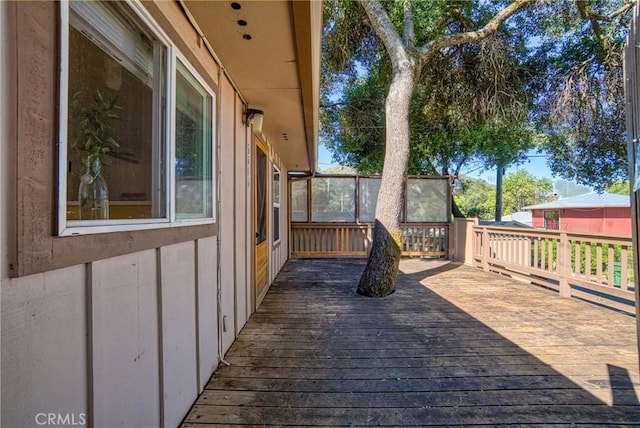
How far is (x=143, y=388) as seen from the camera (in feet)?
4.17

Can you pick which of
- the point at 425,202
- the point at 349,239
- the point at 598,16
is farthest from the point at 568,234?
the point at 598,16

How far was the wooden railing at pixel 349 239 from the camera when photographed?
7406 mm

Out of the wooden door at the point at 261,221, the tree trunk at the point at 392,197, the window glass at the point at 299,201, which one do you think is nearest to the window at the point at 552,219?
the window glass at the point at 299,201

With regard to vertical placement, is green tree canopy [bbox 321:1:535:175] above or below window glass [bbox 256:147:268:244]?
above

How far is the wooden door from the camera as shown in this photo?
3586 mm

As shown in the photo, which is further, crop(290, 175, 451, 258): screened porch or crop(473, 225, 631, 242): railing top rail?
crop(290, 175, 451, 258): screened porch

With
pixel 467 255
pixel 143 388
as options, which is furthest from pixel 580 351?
pixel 467 255

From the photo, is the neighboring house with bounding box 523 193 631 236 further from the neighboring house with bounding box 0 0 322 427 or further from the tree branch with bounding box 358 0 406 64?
the neighboring house with bounding box 0 0 322 427

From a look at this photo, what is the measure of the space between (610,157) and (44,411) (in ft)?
33.4

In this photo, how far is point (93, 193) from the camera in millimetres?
1118

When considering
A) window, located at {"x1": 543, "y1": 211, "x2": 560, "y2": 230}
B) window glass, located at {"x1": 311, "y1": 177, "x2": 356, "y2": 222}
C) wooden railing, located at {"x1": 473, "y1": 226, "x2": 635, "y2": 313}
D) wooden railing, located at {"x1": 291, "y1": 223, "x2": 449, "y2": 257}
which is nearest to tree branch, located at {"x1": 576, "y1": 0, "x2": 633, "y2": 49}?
wooden railing, located at {"x1": 473, "y1": 226, "x2": 635, "y2": 313}

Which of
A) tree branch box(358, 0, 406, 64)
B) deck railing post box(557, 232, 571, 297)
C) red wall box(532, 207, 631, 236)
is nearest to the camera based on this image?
deck railing post box(557, 232, 571, 297)

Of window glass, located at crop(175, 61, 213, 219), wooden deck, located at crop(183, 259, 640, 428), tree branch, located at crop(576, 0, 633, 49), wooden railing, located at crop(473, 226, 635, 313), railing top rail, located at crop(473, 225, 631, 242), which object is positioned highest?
tree branch, located at crop(576, 0, 633, 49)

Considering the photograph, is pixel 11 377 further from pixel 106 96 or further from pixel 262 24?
pixel 262 24
